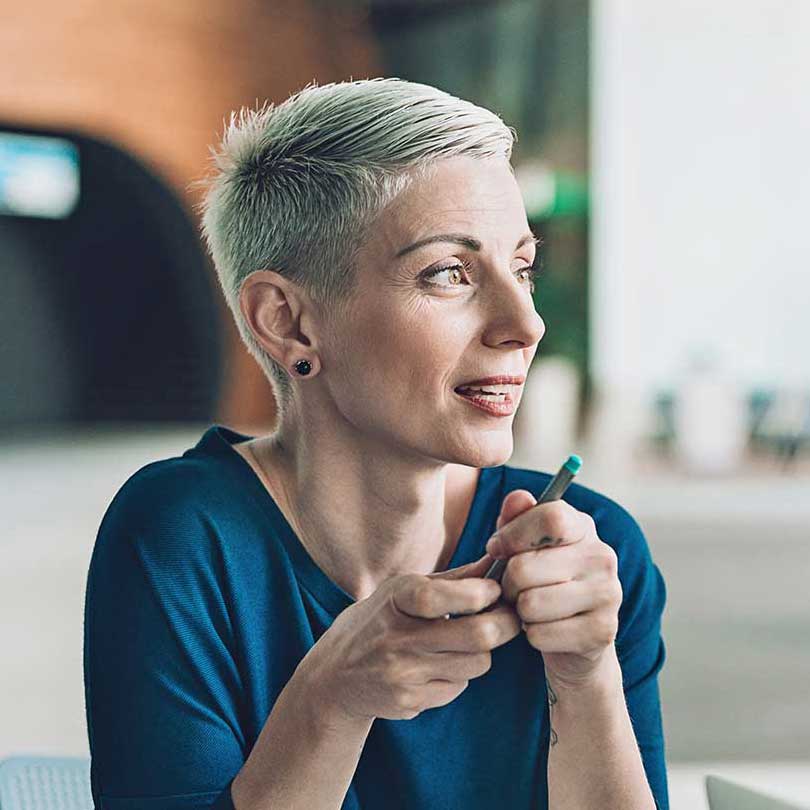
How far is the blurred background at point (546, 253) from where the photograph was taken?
5.50 meters

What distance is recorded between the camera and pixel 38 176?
793 centimetres

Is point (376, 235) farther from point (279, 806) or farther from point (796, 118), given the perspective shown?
point (796, 118)

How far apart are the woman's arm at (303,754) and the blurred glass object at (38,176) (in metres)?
6.88

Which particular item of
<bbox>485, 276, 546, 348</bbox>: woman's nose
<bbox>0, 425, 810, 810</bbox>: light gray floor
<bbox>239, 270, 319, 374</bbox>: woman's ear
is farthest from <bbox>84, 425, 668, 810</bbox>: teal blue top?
<bbox>0, 425, 810, 810</bbox>: light gray floor

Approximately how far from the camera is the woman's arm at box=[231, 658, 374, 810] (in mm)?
1045

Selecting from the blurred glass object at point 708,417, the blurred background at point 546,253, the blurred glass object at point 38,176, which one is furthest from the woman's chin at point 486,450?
the blurred glass object at point 38,176

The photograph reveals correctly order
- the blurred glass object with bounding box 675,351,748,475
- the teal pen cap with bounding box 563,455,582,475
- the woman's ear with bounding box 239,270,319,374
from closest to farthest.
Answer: the teal pen cap with bounding box 563,455,582,475 < the woman's ear with bounding box 239,270,319,374 < the blurred glass object with bounding box 675,351,748,475

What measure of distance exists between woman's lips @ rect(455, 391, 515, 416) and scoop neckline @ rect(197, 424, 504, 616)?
0.66 feet

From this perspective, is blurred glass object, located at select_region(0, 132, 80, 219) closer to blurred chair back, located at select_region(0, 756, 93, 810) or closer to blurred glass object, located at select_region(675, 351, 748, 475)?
blurred glass object, located at select_region(675, 351, 748, 475)

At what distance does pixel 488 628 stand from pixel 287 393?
476 mm

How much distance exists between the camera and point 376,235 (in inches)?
47.2

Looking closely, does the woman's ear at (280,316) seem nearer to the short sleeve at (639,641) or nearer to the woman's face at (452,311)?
the woman's face at (452,311)

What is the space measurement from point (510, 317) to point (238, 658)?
0.41m

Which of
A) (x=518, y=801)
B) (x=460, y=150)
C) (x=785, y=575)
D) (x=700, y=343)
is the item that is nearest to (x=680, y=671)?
(x=785, y=575)
